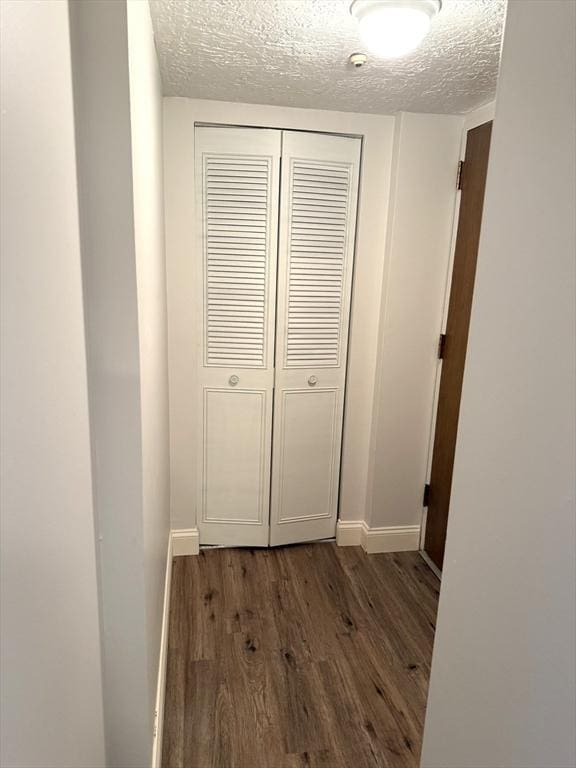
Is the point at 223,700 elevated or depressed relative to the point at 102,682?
depressed

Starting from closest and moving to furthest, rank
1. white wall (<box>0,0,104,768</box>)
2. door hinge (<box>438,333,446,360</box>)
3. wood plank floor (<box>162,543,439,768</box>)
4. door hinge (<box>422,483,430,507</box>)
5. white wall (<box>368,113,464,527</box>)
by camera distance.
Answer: white wall (<box>0,0,104,768</box>) < wood plank floor (<box>162,543,439,768</box>) < white wall (<box>368,113,464,527</box>) < door hinge (<box>438,333,446,360</box>) < door hinge (<box>422,483,430,507</box>)

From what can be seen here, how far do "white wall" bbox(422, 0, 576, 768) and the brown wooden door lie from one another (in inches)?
→ 64.1

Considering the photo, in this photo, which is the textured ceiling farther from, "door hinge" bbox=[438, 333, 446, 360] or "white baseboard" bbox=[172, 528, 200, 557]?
"white baseboard" bbox=[172, 528, 200, 557]

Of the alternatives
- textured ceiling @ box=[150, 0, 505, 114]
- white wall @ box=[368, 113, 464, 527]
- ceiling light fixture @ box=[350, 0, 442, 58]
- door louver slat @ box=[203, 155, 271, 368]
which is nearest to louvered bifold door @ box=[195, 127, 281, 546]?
door louver slat @ box=[203, 155, 271, 368]

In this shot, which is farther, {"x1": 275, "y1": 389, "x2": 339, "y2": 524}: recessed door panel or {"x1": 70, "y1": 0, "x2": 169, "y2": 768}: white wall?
{"x1": 275, "y1": 389, "x2": 339, "y2": 524}: recessed door panel

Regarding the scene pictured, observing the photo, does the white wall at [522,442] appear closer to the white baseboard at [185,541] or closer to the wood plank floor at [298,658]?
the wood plank floor at [298,658]

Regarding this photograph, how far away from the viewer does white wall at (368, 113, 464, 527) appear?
2.55 meters

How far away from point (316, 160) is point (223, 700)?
2384 millimetres

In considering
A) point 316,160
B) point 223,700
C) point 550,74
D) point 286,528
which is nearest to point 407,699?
point 223,700

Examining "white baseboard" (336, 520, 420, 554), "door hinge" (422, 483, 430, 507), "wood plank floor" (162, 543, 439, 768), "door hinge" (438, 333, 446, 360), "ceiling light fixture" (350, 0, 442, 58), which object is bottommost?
"wood plank floor" (162, 543, 439, 768)

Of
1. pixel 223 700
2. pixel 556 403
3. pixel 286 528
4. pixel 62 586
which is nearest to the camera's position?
pixel 556 403

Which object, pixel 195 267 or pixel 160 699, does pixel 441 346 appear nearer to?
pixel 195 267

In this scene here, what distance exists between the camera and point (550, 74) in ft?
2.37

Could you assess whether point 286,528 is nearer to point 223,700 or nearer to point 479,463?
point 223,700
